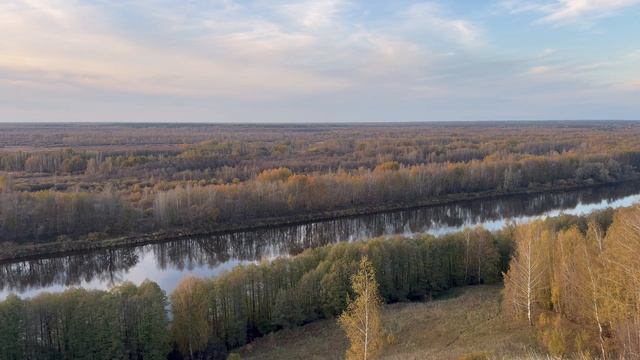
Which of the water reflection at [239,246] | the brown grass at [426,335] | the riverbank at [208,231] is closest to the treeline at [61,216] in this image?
the riverbank at [208,231]

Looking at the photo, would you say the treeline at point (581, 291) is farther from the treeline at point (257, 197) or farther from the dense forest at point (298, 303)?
the treeline at point (257, 197)

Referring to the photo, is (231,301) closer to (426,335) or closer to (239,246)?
(426,335)

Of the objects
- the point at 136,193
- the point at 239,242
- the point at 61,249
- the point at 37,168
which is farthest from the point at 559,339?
the point at 37,168

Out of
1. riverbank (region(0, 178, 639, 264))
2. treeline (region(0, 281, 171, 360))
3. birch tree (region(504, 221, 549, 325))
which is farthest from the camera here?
riverbank (region(0, 178, 639, 264))

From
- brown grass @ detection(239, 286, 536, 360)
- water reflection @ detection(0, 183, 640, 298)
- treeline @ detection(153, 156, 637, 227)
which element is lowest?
water reflection @ detection(0, 183, 640, 298)

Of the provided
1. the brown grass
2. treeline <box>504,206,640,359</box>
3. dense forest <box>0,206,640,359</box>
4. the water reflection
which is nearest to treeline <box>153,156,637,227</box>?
the water reflection

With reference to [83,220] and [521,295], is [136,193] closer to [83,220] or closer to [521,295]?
[83,220]

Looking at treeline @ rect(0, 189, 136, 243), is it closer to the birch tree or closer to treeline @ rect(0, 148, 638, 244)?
treeline @ rect(0, 148, 638, 244)
